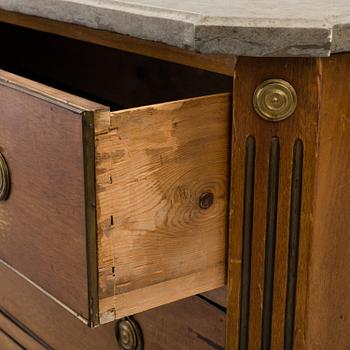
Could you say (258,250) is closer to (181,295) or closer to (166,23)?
(181,295)

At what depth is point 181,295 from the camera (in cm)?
89

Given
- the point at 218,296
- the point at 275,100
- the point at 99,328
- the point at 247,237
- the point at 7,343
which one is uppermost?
the point at 275,100

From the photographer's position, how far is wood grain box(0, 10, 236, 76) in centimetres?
86

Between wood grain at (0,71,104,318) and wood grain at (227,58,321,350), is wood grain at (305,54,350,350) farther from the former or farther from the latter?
wood grain at (0,71,104,318)

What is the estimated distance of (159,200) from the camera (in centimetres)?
84

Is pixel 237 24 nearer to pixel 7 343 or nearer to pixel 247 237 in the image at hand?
pixel 247 237

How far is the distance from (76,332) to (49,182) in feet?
1.55

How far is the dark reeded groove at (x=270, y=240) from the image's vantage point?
2.78ft

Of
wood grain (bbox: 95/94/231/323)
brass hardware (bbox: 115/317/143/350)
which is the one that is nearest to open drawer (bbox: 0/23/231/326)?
wood grain (bbox: 95/94/231/323)

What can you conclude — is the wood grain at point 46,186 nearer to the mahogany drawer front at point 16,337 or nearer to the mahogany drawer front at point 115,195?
the mahogany drawer front at point 115,195

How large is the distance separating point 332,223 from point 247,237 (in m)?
0.09

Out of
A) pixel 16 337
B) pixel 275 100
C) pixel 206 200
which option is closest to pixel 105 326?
pixel 16 337

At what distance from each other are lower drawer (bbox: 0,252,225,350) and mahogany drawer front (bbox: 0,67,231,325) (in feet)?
0.41

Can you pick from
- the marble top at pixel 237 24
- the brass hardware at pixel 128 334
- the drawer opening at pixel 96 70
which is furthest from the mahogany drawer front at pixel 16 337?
the marble top at pixel 237 24
